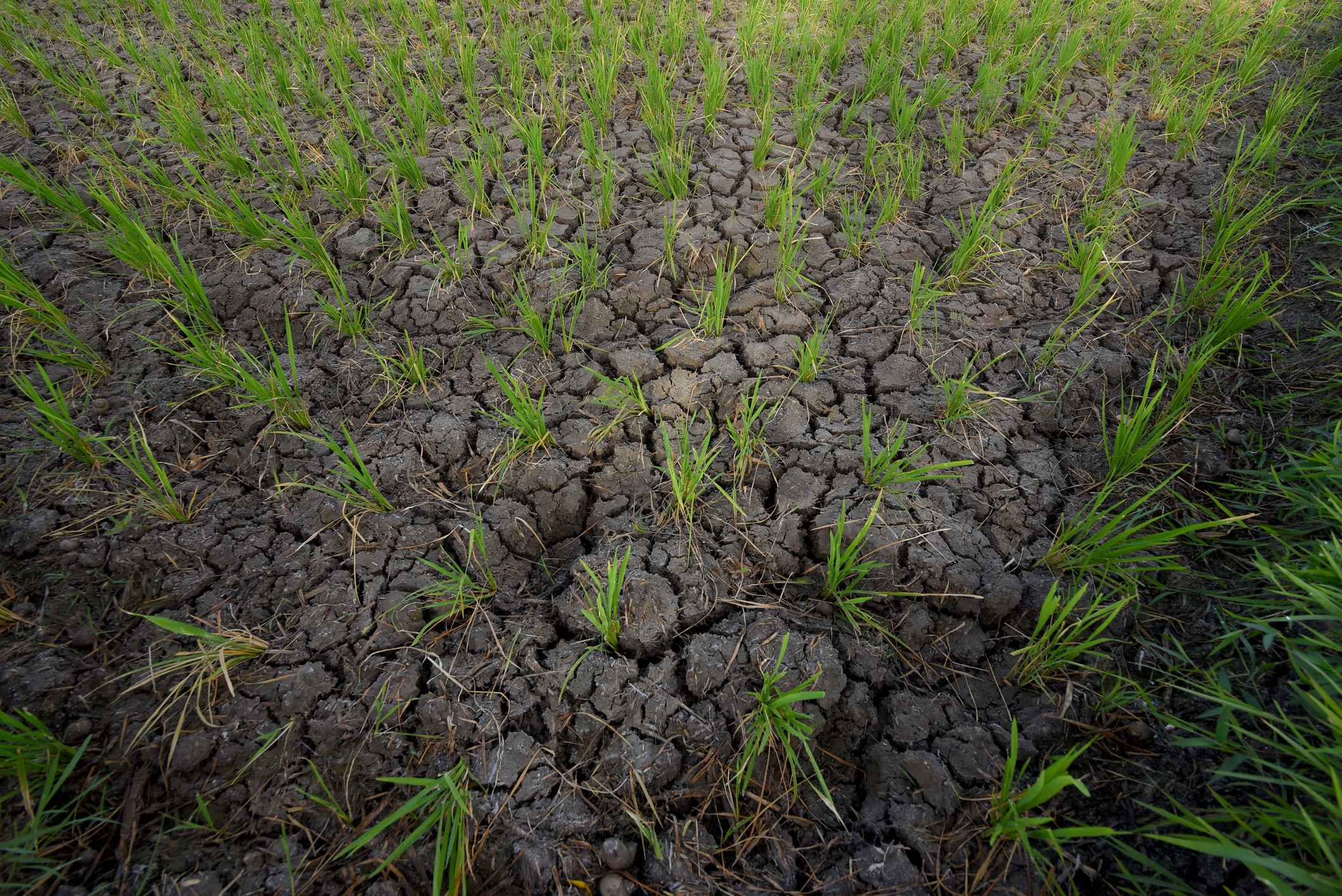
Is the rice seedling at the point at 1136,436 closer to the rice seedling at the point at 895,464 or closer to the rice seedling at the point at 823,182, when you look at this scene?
the rice seedling at the point at 895,464

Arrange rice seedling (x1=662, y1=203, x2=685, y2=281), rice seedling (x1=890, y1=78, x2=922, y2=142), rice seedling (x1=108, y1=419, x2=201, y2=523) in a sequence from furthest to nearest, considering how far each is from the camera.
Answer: rice seedling (x1=890, y1=78, x2=922, y2=142)
rice seedling (x1=662, y1=203, x2=685, y2=281)
rice seedling (x1=108, y1=419, x2=201, y2=523)

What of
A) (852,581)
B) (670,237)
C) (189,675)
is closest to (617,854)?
(852,581)

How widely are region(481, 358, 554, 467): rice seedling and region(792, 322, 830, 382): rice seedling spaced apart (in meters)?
0.79

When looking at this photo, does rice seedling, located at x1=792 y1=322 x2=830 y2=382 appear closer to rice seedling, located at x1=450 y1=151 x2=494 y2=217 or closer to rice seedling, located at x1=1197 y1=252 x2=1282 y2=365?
rice seedling, located at x1=1197 y1=252 x2=1282 y2=365

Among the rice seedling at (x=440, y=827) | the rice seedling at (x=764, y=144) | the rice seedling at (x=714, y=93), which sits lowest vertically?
the rice seedling at (x=440, y=827)

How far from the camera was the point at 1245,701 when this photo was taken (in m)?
1.33

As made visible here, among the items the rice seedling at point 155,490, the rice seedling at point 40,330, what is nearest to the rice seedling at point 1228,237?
the rice seedling at point 155,490

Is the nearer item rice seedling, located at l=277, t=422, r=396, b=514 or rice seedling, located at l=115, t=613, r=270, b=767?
rice seedling, located at l=115, t=613, r=270, b=767

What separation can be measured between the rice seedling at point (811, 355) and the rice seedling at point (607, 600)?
2.71 feet

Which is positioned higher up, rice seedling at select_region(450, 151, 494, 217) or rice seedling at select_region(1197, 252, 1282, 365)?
rice seedling at select_region(450, 151, 494, 217)

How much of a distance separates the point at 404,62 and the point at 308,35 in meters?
0.74

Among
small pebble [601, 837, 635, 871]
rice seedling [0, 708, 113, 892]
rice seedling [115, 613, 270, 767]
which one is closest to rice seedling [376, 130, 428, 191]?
rice seedling [115, 613, 270, 767]

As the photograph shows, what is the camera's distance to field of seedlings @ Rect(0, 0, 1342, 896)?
4.15ft

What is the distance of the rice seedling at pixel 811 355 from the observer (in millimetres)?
1935
